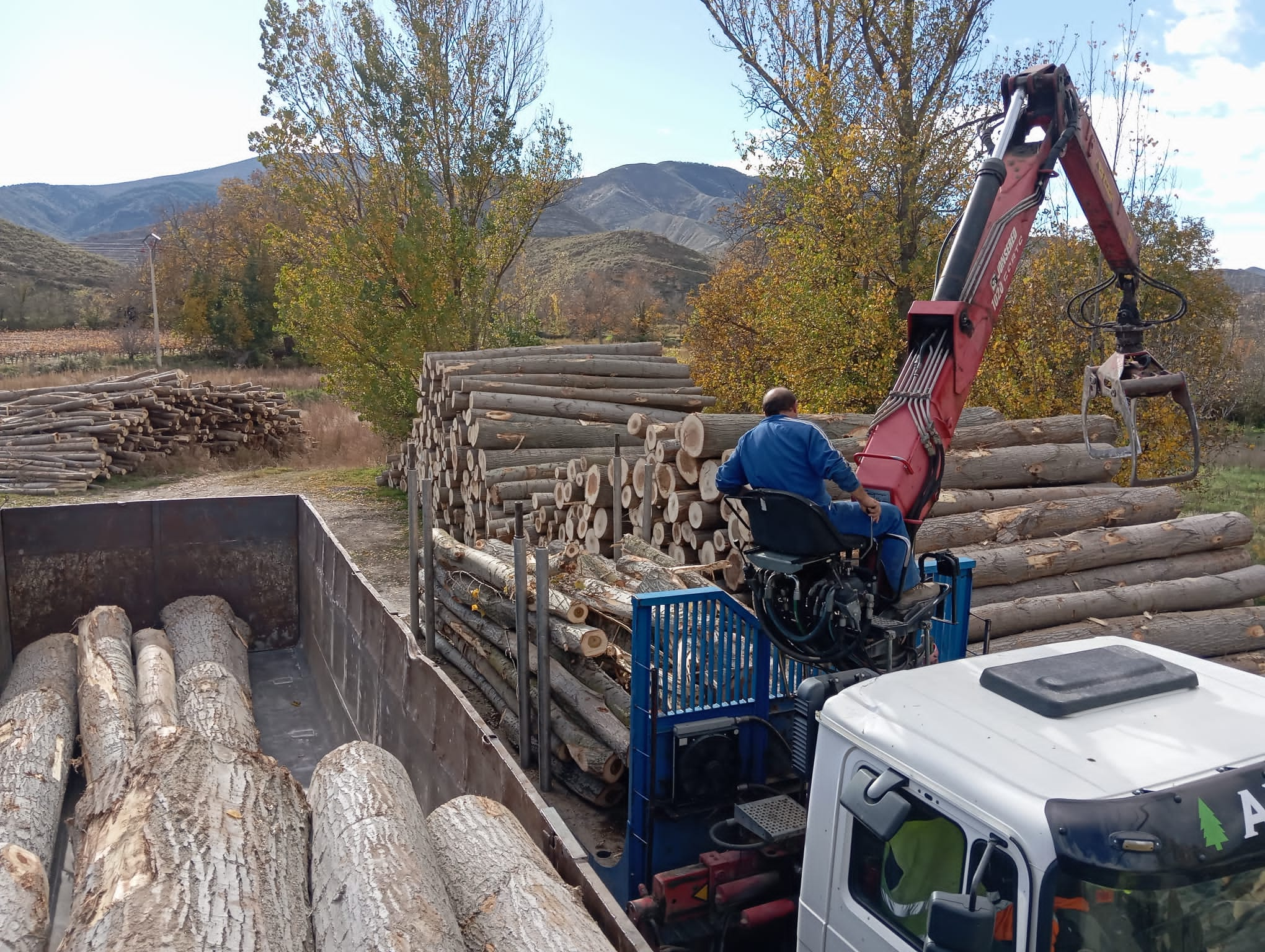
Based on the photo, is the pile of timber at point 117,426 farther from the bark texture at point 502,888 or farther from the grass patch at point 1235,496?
the grass patch at point 1235,496

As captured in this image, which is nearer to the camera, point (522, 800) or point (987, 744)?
point (987, 744)

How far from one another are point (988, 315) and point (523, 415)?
8.46 meters

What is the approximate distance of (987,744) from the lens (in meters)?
2.67

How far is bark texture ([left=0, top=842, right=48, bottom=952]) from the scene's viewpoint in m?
3.69

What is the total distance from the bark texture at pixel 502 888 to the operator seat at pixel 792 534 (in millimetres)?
1630

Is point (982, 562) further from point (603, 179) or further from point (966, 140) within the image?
point (603, 179)

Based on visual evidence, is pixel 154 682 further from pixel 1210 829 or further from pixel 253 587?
pixel 1210 829

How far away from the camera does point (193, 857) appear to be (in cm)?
329

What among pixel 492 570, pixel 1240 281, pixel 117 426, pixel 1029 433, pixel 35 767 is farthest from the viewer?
pixel 1240 281

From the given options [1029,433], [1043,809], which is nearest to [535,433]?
[1029,433]

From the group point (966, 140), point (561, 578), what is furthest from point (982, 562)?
point (966, 140)

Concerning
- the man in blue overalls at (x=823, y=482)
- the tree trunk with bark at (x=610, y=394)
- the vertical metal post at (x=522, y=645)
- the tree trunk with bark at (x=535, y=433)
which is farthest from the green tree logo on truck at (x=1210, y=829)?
the tree trunk with bark at (x=610, y=394)

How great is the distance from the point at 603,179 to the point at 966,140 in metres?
172

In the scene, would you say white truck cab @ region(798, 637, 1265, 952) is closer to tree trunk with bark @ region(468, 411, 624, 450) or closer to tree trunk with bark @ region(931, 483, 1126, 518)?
tree trunk with bark @ region(931, 483, 1126, 518)
